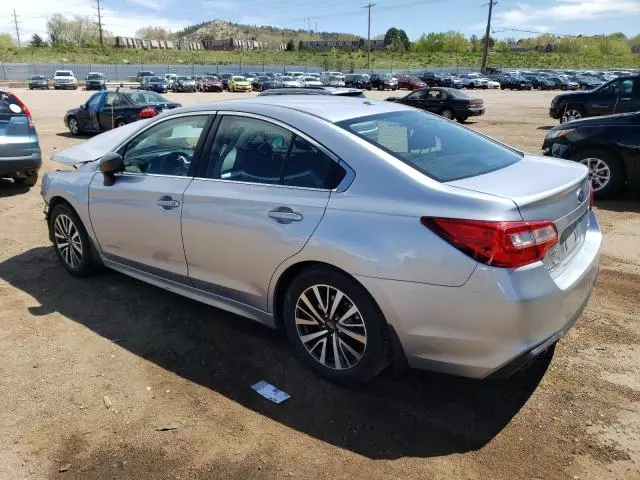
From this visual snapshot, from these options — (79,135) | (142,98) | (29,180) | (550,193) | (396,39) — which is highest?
(396,39)

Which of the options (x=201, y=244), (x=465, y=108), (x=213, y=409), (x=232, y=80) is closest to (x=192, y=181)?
(x=201, y=244)

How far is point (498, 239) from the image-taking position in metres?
2.46

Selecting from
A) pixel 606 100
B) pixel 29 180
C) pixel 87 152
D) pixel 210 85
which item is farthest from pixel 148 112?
pixel 210 85

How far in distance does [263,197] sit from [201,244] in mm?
630

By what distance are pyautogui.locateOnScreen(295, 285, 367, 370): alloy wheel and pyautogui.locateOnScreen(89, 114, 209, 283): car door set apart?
1070mm

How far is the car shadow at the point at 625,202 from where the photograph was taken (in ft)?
23.6

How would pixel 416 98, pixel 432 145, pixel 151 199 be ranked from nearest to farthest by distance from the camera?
pixel 432 145, pixel 151 199, pixel 416 98

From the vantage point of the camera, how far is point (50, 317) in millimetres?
4180

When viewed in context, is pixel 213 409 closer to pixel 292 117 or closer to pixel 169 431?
pixel 169 431

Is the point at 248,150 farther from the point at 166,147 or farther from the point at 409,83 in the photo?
the point at 409,83

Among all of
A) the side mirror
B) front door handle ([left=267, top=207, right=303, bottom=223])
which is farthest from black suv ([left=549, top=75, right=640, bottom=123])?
front door handle ([left=267, top=207, right=303, bottom=223])

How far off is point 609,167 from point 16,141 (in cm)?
854

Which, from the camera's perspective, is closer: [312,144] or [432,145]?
[312,144]

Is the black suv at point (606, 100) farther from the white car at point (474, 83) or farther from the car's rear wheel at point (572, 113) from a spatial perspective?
the white car at point (474, 83)
